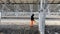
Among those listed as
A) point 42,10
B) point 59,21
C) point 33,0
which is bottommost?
point 59,21

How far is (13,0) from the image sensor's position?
14.4m

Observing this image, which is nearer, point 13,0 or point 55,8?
point 13,0

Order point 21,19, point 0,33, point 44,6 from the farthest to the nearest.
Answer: point 21,19
point 44,6
point 0,33

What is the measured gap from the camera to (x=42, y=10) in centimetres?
934

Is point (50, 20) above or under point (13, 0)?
under

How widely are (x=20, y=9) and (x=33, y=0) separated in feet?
13.2

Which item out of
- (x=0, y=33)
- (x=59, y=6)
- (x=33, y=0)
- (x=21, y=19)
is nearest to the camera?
(x=0, y=33)

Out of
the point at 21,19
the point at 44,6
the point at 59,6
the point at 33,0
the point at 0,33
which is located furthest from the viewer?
the point at 21,19

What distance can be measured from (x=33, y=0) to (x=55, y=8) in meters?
4.52

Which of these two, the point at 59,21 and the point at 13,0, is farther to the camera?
the point at 59,21

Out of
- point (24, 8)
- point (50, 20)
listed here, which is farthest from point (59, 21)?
point (24, 8)

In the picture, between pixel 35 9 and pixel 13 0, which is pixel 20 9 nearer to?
pixel 35 9

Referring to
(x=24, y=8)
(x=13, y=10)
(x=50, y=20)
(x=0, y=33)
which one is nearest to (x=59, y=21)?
(x=50, y=20)

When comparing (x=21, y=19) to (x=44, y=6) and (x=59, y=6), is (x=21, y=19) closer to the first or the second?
(x=59, y=6)
